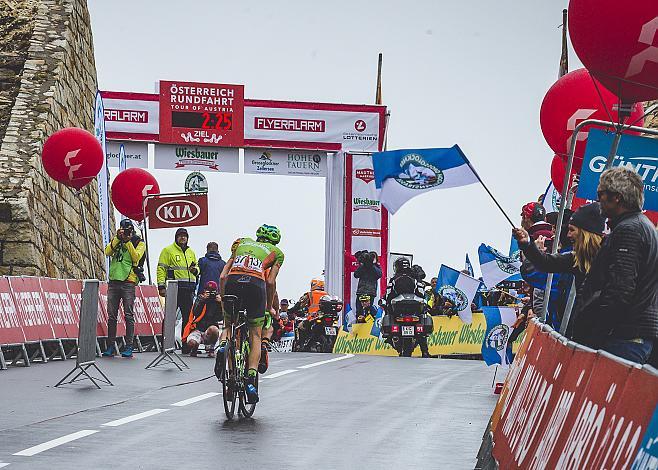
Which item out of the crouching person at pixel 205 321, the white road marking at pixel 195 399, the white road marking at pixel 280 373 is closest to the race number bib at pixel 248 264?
the white road marking at pixel 195 399

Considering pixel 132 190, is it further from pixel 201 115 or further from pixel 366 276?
pixel 201 115

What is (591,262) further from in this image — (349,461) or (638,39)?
(349,461)

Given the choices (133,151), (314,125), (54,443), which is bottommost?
(54,443)

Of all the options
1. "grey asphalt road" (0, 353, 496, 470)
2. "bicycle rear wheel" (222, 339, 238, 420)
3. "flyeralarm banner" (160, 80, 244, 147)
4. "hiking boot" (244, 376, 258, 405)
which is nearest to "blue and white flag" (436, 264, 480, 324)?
"grey asphalt road" (0, 353, 496, 470)

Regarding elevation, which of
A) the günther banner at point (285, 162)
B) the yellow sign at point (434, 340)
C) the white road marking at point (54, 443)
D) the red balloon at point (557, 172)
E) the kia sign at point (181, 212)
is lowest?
the yellow sign at point (434, 340)

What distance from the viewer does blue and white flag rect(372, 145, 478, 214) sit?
11281mm

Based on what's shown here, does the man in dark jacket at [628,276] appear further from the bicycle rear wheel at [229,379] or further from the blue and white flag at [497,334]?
the blue and white flag at [497,334]

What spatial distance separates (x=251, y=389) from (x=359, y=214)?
28609mm

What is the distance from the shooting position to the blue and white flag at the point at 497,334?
14.7 metres

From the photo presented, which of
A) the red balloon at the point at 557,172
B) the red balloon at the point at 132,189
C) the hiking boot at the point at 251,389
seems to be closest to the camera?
the hiking boot at the point at 251,389

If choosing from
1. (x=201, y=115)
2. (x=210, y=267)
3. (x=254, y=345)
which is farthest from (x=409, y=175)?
(x=201, y=115)

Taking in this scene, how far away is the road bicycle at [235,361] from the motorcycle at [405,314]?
39.9 feet

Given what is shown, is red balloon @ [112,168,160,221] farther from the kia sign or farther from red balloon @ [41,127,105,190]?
red balloon @ [41,127,105,190]

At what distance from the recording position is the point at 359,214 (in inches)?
1566
